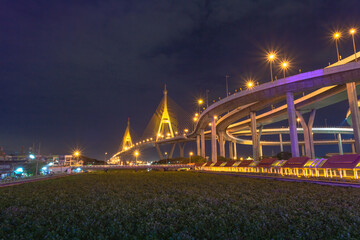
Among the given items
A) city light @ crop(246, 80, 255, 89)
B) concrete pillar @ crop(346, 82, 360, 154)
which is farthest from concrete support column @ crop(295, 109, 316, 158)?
concrete pillar @ crop(346, 82, 360, 154)

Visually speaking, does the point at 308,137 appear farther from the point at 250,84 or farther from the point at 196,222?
the point at 196,222

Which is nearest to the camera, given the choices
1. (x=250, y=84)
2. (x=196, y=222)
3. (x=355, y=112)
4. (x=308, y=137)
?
(x=196, y=222)

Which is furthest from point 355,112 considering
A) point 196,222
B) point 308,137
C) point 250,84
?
point 196,222

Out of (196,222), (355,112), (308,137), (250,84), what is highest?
(250,84)

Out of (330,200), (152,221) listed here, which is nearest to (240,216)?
(152,221)

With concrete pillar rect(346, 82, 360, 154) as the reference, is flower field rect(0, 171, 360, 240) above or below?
below

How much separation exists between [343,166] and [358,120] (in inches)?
881

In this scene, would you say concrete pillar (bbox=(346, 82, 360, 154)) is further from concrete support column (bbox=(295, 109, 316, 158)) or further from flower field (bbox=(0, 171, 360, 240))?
flower field (bbox=(0, 171, 360, 240))

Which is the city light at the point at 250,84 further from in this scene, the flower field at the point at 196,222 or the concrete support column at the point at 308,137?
the flower field at the point at 196,222

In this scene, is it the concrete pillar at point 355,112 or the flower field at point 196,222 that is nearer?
the flower field at point 196,222

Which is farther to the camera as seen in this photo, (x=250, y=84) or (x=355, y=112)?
(x=250, y=84)

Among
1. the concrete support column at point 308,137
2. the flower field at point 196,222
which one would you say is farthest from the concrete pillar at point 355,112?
the flower field at point 196,222

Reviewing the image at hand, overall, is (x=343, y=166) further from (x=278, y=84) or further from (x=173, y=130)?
(x=173, y=130)

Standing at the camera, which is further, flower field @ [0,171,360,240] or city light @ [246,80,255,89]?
city light @ [246,80,255,89]
